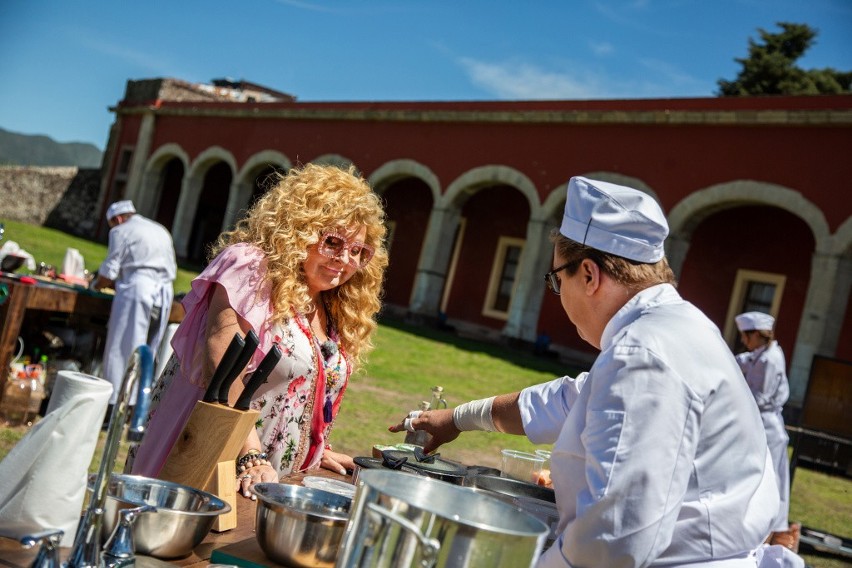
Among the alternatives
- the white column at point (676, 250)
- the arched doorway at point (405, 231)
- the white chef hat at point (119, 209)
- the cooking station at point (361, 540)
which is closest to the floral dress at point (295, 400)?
the cooking station at point (361, 540)

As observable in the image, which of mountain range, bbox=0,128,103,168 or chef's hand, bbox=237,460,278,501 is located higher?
mountain range, bbox=0,128,103,168

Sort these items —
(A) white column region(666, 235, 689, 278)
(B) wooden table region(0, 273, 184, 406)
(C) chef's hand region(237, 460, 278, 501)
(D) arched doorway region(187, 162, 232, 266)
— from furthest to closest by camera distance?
(D) arched doorway region(187, 162, 232, 266), (A) white column region(666, 235, 689, 278), (B) wooden table region(0, 273, 184, 406), (C) chef's hand region(237, 460, 278, 501)

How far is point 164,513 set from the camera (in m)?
1.49

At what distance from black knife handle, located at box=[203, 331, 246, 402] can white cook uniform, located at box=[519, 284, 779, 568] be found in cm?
64

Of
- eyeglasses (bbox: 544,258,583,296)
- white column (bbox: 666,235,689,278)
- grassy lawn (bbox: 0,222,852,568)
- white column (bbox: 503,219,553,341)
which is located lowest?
grassy lawn (bbox: 0,222,852,568)

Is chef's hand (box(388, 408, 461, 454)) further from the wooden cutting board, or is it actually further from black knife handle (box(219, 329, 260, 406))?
the wooden cutting board

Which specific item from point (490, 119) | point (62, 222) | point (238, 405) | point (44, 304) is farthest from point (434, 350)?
point (62, 222)

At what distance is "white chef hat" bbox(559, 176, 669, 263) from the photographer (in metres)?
1.75

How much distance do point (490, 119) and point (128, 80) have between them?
1814cm

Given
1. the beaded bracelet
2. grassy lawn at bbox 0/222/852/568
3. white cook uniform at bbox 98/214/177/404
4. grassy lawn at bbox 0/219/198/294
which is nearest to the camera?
the beaded bracelet

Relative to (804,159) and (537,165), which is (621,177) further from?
(804,159)

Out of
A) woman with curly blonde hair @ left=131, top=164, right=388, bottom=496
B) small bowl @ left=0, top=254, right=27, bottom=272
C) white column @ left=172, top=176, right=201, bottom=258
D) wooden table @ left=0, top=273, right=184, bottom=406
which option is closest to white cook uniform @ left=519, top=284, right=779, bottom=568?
woman with curly blonde hair @ left=131, top=164, right=388, bottom=496

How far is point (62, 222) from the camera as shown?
30.7 meters

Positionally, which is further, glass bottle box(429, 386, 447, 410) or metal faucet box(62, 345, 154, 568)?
glass bottle box(429, 386, 447, 410)
